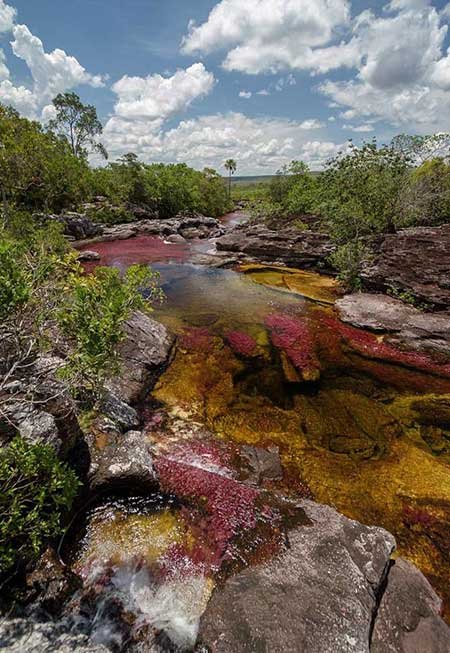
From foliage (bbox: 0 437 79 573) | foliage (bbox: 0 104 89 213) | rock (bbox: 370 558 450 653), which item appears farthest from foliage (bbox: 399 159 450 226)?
foliage (bbox: 0 437 79 573)

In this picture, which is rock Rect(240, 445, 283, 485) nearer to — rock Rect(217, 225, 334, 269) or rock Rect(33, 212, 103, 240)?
rock Rect(217, 225, 334, 269)

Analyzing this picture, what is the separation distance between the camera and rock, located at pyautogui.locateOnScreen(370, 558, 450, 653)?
5.07 metres

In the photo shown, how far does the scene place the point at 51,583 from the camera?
5.32m

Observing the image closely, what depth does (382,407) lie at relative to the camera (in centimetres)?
1201

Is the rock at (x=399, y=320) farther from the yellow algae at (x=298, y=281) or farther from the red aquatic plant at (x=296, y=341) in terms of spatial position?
the red aquatic plant at (x=296, y=341)

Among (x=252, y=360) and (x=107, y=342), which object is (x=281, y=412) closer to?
(x=252, y=360)

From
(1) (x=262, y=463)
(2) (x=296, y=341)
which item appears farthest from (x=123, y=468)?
(2) (x=296, y=341)

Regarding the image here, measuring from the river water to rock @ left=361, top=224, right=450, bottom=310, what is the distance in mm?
5506

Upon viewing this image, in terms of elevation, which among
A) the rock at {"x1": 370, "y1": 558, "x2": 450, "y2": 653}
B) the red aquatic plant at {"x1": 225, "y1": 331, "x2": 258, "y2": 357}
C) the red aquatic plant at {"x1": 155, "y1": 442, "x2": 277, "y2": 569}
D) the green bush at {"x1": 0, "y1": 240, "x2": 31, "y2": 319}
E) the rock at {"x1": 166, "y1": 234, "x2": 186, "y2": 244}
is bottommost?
the rock at {"x1": 370, "y1": 558, "x2": 450, "y2": 653}

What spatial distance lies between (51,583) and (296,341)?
13.9 m

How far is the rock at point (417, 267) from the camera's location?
20156mm

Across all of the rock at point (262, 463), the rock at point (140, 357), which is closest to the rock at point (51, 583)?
the rock at point (262, 463)

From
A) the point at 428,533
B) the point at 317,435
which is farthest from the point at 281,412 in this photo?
the point at 428,533

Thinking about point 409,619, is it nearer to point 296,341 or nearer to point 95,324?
point 95,324
